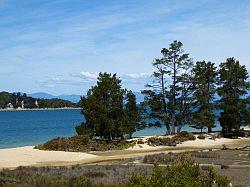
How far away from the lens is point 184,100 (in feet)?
168

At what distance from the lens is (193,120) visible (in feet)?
169

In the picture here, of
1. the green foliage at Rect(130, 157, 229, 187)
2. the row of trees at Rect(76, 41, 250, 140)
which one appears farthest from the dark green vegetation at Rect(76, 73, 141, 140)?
the green foliage at Rect(130, 157, 229, 187)

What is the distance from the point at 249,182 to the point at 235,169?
5582 millimetres

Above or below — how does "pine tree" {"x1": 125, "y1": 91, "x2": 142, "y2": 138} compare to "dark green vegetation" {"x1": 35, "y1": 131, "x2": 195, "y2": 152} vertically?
above

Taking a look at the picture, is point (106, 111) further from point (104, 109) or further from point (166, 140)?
point (166, 140)

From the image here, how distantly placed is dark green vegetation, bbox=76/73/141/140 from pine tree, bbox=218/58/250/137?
474 inches

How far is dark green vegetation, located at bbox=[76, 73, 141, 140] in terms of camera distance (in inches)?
1740

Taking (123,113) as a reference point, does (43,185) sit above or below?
below

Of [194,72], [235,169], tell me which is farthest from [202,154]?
[194,72]

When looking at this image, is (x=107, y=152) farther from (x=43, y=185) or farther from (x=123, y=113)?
(x=43, y=185)

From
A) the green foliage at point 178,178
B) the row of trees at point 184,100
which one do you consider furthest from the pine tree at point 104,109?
the green foliage at point 178,178

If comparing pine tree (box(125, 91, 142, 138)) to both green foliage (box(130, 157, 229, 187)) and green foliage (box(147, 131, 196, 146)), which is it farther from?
green foliage (box(130, 157, 229, 187))

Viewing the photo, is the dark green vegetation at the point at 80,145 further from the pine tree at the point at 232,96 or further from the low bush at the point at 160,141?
the pine tree at the point at 232,96

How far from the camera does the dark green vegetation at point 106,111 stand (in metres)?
44.2
